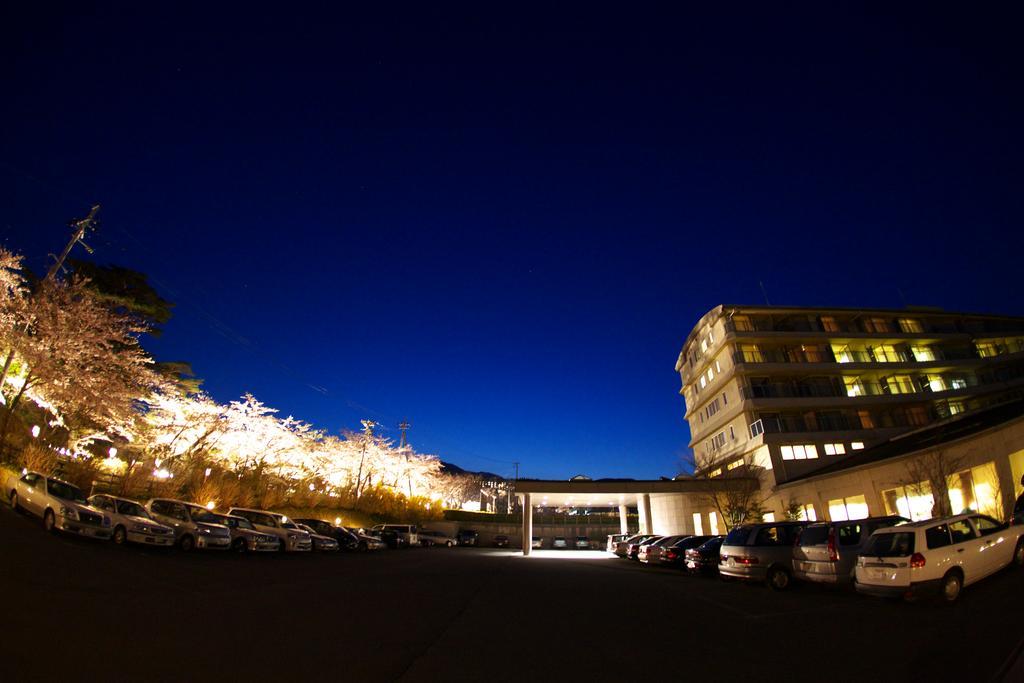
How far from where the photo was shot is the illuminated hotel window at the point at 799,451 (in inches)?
1412

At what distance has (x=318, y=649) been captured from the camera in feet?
19.5

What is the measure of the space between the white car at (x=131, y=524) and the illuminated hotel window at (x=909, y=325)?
53064 mm

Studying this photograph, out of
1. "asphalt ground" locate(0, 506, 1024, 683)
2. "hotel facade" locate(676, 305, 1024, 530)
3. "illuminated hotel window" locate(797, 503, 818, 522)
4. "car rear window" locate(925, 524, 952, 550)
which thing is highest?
"hotel facade" locate(676, 305, 1024, 530)

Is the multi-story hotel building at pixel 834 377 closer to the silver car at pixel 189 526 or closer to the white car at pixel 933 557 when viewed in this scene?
the white car at pixel 933 557

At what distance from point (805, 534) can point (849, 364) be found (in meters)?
32.4

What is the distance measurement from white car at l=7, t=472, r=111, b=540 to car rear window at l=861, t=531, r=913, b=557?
812 inches

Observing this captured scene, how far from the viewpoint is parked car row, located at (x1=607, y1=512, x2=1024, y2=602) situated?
894 cm

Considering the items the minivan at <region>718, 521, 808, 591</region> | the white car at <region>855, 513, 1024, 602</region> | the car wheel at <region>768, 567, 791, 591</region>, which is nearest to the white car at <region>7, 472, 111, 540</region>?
the minivan at <region>718, 521, 808, 591</region>

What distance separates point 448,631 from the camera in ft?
24.2

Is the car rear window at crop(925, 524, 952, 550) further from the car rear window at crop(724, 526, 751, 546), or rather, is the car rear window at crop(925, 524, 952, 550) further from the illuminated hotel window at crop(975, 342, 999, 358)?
the illuminated hotel window at crop(975, 342, 999, 358)

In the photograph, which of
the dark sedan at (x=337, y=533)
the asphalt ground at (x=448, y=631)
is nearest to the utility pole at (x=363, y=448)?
the dark sedan at (x=337, y=533)

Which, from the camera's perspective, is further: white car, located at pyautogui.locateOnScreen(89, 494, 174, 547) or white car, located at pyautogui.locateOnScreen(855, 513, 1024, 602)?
white car, located at pyautogui.locateOnScreen(89, 494, 174, 547)

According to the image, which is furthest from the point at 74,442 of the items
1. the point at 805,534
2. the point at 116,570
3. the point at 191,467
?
the point at 805,534

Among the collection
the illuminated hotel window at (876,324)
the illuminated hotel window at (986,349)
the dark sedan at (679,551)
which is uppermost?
the illuminated hotel window at (876,324)
